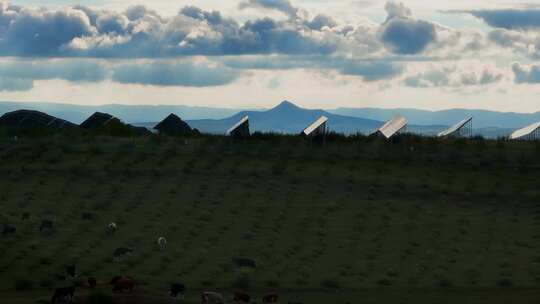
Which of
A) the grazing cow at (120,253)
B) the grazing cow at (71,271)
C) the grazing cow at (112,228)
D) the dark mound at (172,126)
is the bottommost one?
the grazing cow at (71,271)

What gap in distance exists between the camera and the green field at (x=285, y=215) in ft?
149

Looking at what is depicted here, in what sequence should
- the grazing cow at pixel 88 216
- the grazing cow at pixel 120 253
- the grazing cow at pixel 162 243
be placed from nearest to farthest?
the grazing cow at pixel 120 253 → the grazing cow at pixel 162 243 → the grazing cow at pixel 88 216

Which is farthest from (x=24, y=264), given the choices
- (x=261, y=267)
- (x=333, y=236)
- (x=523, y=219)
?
(x=523, y=219)

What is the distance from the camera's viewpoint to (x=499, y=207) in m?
64.3

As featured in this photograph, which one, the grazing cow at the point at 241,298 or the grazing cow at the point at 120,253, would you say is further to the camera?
the grazing cow at the point at 120,253

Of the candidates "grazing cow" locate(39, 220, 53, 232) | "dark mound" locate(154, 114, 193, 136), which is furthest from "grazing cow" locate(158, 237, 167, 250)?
"dark mound" locate(154, 114, 193, 136)

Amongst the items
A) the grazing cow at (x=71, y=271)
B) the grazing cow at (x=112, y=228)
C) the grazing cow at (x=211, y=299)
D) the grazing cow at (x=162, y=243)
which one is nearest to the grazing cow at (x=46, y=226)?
the grazing cow at (x=112, y=228)

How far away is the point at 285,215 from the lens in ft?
196

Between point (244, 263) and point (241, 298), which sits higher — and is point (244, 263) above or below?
below

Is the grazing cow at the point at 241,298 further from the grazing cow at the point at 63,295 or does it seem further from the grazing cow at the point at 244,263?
the grazing cow at the point at 244,263

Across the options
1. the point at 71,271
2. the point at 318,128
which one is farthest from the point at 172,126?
the point at 71,271

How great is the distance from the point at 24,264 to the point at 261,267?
353 inches

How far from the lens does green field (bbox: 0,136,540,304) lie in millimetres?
45500

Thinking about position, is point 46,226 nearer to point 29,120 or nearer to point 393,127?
point 393,127
